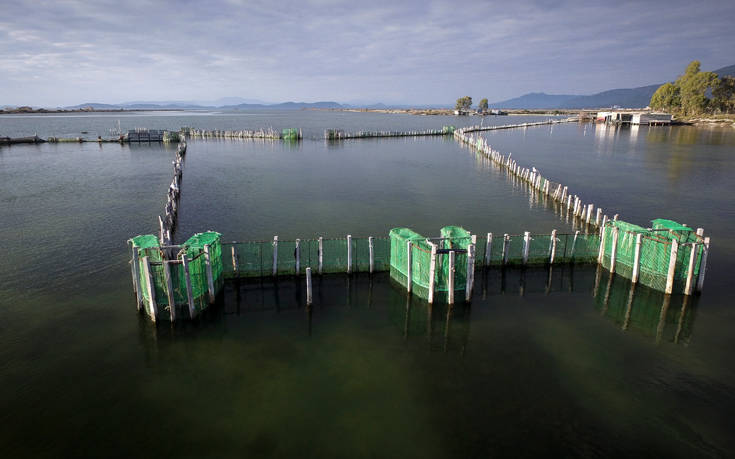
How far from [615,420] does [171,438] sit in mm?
12915

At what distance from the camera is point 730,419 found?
42.5ft

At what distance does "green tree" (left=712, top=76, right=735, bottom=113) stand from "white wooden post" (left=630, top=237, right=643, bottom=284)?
163947 millimetres

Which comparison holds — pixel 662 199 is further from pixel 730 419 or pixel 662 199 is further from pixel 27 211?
pixel 27 211

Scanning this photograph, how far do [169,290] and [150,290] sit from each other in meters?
0.69

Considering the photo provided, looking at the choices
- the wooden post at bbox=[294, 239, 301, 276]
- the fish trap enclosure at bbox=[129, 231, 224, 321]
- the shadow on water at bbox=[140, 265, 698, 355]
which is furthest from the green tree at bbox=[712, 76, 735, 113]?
the fish trap enclosure at bbox=[129, 231, 224, 321]

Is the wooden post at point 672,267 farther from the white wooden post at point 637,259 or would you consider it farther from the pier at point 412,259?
the white wooden post at point 637,259

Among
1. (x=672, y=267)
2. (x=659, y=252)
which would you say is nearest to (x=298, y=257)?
(x=659, y=252)

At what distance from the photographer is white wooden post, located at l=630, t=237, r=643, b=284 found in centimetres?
2066

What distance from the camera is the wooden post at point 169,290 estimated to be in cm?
1686

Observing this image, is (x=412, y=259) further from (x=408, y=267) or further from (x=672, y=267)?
(x=672, y=267)

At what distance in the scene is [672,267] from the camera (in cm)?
1995

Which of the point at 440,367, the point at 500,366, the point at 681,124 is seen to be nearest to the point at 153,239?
the point at 440,367

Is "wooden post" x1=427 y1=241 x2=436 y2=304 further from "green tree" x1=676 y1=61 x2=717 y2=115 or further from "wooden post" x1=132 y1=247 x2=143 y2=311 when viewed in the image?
"green tree" x1=676 y1=61 x2=717 y2=115

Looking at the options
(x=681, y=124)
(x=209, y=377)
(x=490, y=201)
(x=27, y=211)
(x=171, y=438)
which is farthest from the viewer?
(x=681, y=124)
